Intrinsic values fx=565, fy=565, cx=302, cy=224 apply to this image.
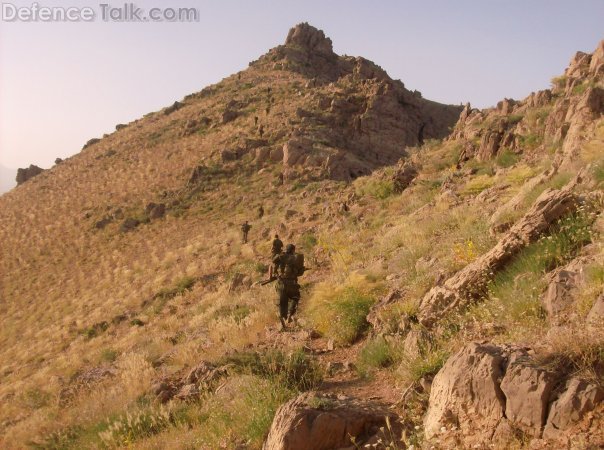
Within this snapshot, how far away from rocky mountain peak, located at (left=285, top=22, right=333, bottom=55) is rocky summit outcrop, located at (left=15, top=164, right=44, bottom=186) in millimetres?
27000

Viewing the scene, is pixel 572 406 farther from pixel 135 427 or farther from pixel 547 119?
pixel 547 119

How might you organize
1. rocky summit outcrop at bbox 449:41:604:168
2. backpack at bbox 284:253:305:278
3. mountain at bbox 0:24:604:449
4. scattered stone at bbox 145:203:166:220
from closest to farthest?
mountain at bbox 0:24:604:449, backpack at bbox 284:253:305:278, rocky summit outcrop at bbox 449:41:604:168, scattered stone at bbox 145:203:166:220

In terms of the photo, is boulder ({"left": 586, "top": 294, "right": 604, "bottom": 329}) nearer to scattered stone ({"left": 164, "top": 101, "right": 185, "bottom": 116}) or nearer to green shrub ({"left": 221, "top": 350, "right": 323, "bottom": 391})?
green shrub ({"left": 221, "top": 350, "right": 323, "bottom": 391})

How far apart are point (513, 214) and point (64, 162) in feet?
147

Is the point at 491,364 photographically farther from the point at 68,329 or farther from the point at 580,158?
the point at 68,329

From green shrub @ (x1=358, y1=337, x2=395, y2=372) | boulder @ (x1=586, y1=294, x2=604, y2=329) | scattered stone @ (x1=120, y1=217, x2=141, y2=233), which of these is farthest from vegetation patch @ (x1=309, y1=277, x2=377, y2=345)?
scattered stone @ (x1=120, y1=217, x2=141, y2=233)

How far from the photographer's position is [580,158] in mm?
9281

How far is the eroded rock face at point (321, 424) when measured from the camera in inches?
166

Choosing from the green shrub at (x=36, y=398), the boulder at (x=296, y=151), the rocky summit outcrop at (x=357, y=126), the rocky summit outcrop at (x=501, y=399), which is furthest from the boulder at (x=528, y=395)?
the boulder at (x=296, y=151)

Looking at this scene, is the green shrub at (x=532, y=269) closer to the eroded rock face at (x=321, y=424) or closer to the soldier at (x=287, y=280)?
the eroded rock face at (x=321, y=424)

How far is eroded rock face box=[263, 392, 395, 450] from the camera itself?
4.21 meters

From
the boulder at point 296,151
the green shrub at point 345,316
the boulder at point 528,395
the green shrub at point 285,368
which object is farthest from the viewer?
the boulder at point 296,151

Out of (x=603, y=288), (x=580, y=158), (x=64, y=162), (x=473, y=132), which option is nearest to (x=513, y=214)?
(x=580, y=158)

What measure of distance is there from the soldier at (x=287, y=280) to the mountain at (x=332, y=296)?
0.97 ft
